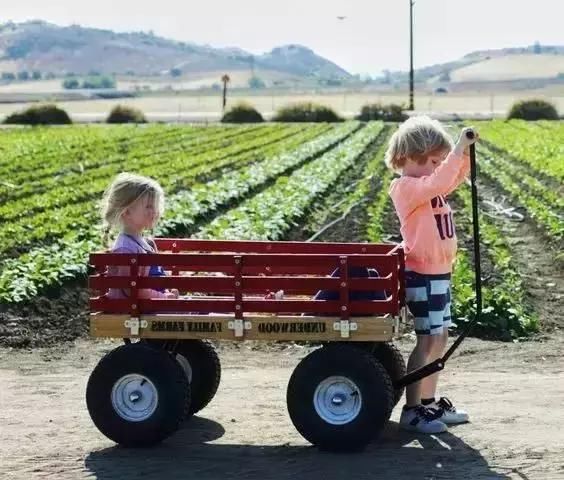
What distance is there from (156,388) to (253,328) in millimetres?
597

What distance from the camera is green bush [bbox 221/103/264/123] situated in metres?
62.3

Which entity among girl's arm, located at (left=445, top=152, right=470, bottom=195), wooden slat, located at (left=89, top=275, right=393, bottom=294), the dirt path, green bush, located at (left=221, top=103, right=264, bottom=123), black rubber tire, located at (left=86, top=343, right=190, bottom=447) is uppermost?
green bush, located at (left=221, top=103, right=264, bottom=123)

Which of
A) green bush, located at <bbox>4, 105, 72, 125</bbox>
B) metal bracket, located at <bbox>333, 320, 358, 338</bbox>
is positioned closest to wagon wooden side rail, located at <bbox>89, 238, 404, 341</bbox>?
metal bracket, located at <bbox>333, 320, 358, 338</bbox>

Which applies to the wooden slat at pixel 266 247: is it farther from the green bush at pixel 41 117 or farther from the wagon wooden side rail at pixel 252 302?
the green bush at pixel 41 117

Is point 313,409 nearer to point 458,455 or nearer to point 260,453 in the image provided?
point 260,453

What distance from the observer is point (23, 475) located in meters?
6.32

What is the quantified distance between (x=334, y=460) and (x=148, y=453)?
97cm

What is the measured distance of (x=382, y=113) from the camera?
6388 cm

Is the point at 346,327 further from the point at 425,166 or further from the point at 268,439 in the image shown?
the point at 425,166

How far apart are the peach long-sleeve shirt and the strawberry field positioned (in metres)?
1.56

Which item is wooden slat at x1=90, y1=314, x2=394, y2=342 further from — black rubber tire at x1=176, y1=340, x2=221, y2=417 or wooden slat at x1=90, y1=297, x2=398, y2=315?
black rubber tire at x1=176, y1=340, x2=221, y2=417

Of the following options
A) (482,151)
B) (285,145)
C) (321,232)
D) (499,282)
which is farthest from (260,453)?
(285,145)

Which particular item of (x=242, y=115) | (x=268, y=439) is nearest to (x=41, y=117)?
(x=242, y=115)

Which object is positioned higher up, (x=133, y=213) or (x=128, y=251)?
(x=133, y=213)
